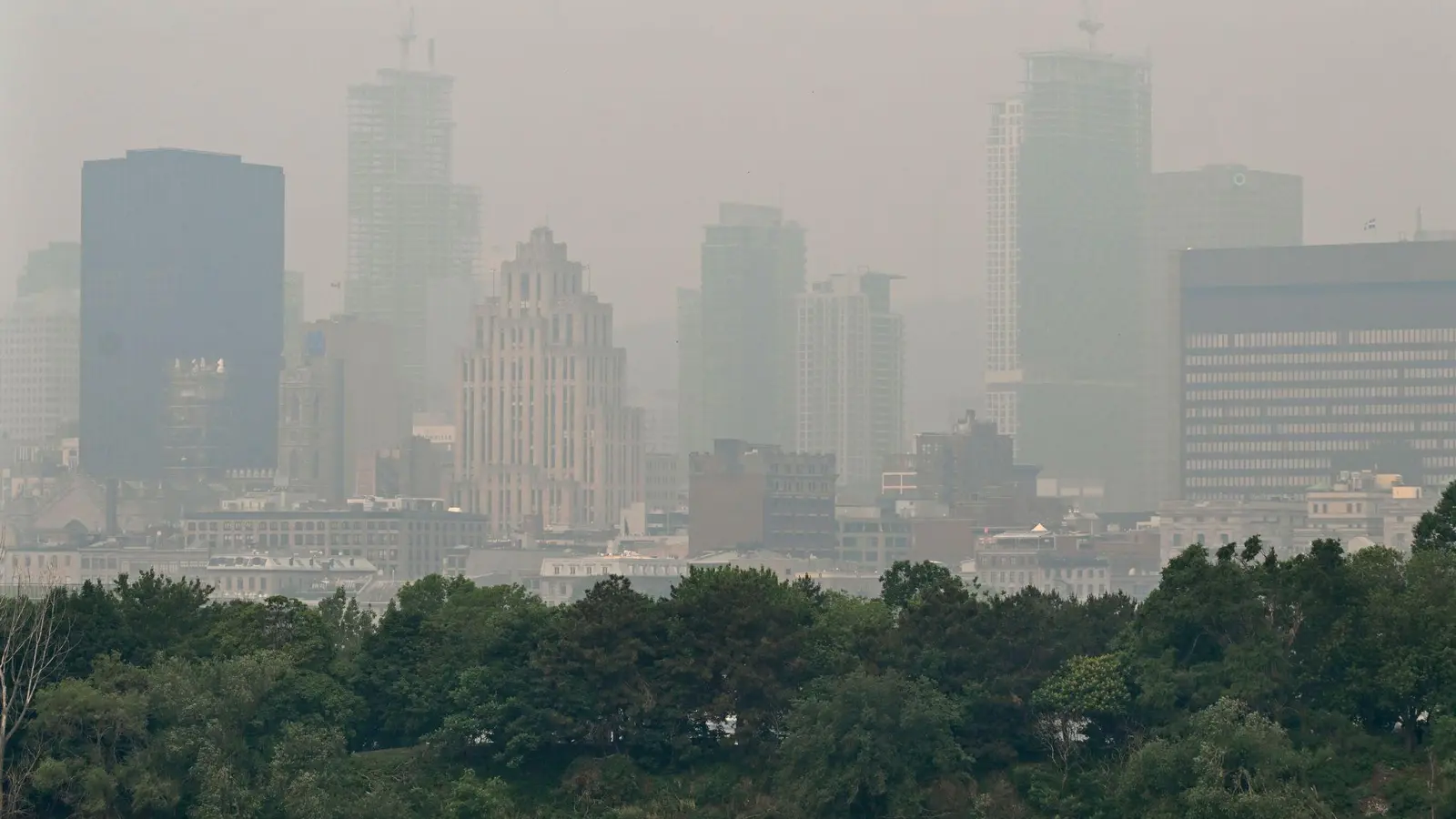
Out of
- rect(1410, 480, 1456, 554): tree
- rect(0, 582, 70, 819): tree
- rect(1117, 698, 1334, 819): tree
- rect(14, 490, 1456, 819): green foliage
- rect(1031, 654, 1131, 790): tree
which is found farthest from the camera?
rect(1410, 480, 1456, 554): tree

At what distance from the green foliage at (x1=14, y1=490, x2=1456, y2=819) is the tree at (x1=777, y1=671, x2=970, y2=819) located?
64 millimetres

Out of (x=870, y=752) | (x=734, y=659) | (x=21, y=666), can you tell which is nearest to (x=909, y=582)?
(x=734, y=659)

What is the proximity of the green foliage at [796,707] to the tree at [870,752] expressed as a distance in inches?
2.5

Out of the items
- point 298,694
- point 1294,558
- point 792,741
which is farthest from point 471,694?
point 1294,558

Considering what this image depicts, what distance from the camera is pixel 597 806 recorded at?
53531mm

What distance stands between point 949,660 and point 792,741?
14.6ft

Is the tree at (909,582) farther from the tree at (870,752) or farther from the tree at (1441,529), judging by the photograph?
the tree at (1441,529)

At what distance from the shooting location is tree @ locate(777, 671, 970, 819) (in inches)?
2052

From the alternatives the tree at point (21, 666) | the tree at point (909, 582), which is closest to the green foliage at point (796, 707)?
the tree at point (21, 666)

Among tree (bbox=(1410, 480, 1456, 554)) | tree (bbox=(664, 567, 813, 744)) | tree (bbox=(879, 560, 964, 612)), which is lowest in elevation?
tree (bbox=(664, 567, 813, 744))

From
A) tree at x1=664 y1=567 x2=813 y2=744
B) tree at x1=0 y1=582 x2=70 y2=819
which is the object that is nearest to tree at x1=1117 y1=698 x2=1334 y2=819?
tree at x1=664 y1=567 x2=813 y2=744

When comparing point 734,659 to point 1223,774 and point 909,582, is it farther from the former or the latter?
point 1223,774

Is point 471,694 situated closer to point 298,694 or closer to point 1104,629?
point 298,694

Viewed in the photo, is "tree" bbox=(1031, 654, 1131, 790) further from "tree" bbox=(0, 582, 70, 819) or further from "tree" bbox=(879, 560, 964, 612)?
"tree" bbox=(0, 582, 70, 819)
